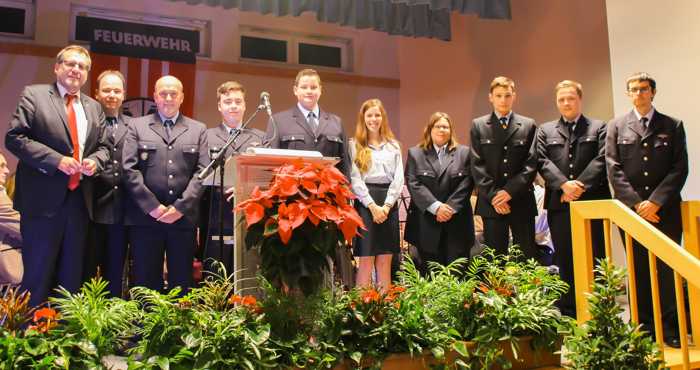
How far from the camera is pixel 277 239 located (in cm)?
206

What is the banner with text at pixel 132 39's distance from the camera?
22.6 ft

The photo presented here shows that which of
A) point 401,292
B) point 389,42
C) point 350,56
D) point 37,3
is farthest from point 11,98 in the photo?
point 401,292

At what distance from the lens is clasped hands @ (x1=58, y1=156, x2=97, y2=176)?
2807 millimetres

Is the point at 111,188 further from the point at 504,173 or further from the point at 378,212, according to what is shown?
the point at 504,173

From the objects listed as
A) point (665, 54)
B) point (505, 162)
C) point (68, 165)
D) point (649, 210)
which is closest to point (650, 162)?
point (649, 210)

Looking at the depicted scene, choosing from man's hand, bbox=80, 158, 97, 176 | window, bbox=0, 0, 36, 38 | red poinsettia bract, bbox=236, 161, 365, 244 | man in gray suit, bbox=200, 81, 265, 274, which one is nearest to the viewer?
red poinsettia bract, bbox=236, 161, 365, 244

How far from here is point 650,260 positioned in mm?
2377

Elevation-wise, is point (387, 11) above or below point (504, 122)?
above

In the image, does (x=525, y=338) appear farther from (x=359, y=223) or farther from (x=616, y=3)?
(x=616, y=3)

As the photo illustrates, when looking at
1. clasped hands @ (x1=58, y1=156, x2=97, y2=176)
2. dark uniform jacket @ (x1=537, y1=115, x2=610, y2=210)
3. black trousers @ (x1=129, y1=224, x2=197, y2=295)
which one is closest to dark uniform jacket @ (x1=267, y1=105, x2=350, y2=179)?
black trousers @ (x1=129, y1=224, x2=197, y2=295)

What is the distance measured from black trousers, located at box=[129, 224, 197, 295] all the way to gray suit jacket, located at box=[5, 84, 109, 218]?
0.98 feet

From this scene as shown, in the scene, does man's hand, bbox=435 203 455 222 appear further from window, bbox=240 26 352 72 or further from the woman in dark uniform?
window, bbox=240 26 352 72

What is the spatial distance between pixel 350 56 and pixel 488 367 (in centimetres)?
664

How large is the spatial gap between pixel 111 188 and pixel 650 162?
299 centimetres
